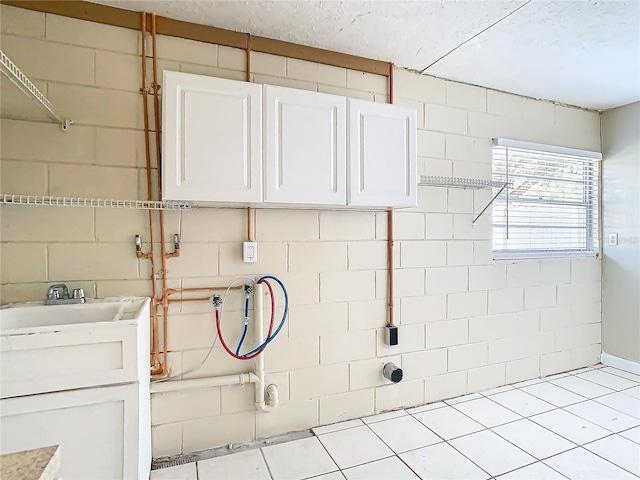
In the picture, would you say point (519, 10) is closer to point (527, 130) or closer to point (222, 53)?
point (527, 130)

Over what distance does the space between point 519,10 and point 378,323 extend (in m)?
2.00

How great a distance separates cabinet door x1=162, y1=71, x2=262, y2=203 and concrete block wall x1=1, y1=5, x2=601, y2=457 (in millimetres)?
335

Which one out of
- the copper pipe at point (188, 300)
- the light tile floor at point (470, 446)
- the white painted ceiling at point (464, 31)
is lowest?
the light tile floor at point (470, 446)

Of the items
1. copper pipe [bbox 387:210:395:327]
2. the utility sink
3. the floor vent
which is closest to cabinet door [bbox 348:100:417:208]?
copper pipe [bbox 387:210:395:327]

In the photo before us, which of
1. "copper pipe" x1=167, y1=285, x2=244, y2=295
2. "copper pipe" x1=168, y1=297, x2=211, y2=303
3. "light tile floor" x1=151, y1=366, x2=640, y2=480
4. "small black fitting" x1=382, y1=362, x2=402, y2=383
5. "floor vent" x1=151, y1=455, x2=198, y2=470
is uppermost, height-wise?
"copper pipe" x1=167, y1=285, x2=244, y2=295

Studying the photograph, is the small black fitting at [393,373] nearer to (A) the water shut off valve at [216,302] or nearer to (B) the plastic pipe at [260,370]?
(B) the plastic pipe at [260,370]

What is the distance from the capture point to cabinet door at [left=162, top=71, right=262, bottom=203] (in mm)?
1690

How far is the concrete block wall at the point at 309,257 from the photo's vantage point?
5.87ft

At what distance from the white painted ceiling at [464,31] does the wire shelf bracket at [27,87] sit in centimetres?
64

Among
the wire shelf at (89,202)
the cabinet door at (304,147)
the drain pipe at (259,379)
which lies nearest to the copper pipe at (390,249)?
the cabinet door at (304,147)

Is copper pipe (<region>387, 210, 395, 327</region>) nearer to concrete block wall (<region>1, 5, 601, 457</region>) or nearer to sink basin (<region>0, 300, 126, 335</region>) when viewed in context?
concrete block wall (<region>1, 5, 601, 457</region>)

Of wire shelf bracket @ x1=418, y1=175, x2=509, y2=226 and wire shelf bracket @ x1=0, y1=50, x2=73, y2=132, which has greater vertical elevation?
wire shelf bracket @ x1=0, y1=50, x2=73, y2=132

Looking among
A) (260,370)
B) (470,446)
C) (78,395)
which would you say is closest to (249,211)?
(260,370)

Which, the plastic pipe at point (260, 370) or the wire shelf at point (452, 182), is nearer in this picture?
the plastic pipe at point (260, 370)
